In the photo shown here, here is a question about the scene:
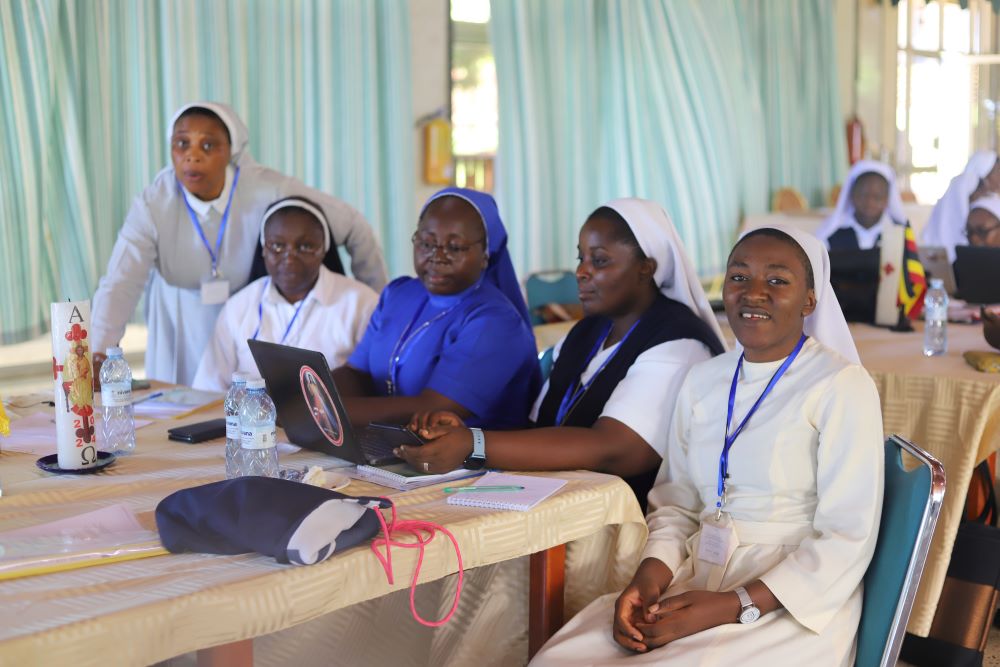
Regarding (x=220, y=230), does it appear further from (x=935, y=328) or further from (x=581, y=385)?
(x=935, y=328)

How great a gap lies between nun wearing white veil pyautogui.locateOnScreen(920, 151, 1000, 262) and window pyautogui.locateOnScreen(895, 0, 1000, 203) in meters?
3.42

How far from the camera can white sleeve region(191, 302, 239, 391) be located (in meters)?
3.19

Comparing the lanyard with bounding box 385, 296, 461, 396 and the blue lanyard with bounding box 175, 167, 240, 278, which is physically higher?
the blue lanyard with bounding box 175, 167, 240, 278

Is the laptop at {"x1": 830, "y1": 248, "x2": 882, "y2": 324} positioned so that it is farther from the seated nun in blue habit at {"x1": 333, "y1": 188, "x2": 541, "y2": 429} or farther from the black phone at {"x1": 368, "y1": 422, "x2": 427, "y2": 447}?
the black phone at {"x1": 368, "y1": 422, "x2": 427, "y2": 447}

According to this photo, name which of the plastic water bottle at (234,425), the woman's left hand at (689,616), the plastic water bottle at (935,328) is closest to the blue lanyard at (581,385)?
the woman's left hand at (689,616)

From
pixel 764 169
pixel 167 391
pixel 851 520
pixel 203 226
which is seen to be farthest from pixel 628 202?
pixel 764 169

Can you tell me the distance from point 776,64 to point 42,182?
5.75 meters

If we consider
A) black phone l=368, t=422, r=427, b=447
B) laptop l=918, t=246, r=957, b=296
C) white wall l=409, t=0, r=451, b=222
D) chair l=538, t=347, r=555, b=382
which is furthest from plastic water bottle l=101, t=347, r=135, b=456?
laptop l=918, t=246, r=957, b=296

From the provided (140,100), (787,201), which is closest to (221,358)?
(140,100)

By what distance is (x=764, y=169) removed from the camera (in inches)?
313

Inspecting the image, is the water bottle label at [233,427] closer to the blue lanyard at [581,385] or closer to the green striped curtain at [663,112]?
the blue lanyard at [581,385]

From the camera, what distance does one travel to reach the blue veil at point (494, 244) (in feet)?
8.80

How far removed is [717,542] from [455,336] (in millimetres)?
942

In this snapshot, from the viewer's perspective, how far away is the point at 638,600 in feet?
6.25
